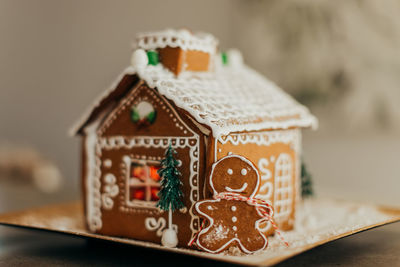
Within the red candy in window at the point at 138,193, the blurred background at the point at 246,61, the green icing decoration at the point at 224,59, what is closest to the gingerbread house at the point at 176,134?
the red candy in window at the point at 138,193

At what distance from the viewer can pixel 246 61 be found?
2.34 metres

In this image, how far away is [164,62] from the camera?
147cm

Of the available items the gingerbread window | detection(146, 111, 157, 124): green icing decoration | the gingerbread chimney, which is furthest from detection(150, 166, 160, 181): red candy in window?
the gingerbread chimney

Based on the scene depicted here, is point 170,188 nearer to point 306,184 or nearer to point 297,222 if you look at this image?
point 297,222

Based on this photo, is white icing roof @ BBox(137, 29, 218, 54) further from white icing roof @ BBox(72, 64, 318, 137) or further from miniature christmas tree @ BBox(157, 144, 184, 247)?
miniature christmas tree @ BBox(157, 144, 184, 247)

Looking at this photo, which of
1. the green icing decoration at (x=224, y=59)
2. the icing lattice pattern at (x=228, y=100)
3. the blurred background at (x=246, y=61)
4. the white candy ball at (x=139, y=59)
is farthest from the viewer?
the blurred background at (x=246, y=61)

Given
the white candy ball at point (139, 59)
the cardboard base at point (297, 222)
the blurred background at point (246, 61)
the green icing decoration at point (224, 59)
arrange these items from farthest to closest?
the blurred background at point (246, 61), the green icing decoration at point (224, 59), the white candy ball at point (139, 59), the cardboard base at point (297, 222)

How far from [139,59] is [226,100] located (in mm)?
276

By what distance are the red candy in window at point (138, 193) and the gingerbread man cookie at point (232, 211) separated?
0.25m

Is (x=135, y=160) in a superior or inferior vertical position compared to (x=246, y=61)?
inferior

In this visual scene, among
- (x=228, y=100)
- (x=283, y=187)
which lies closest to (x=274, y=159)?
(x=283, y=187)

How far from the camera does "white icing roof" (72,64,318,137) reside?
51.6 inches

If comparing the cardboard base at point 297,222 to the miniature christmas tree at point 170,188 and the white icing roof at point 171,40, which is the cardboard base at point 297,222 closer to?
the miniature christmas tree at point 170,188

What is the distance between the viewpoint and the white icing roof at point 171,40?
4.75ft
